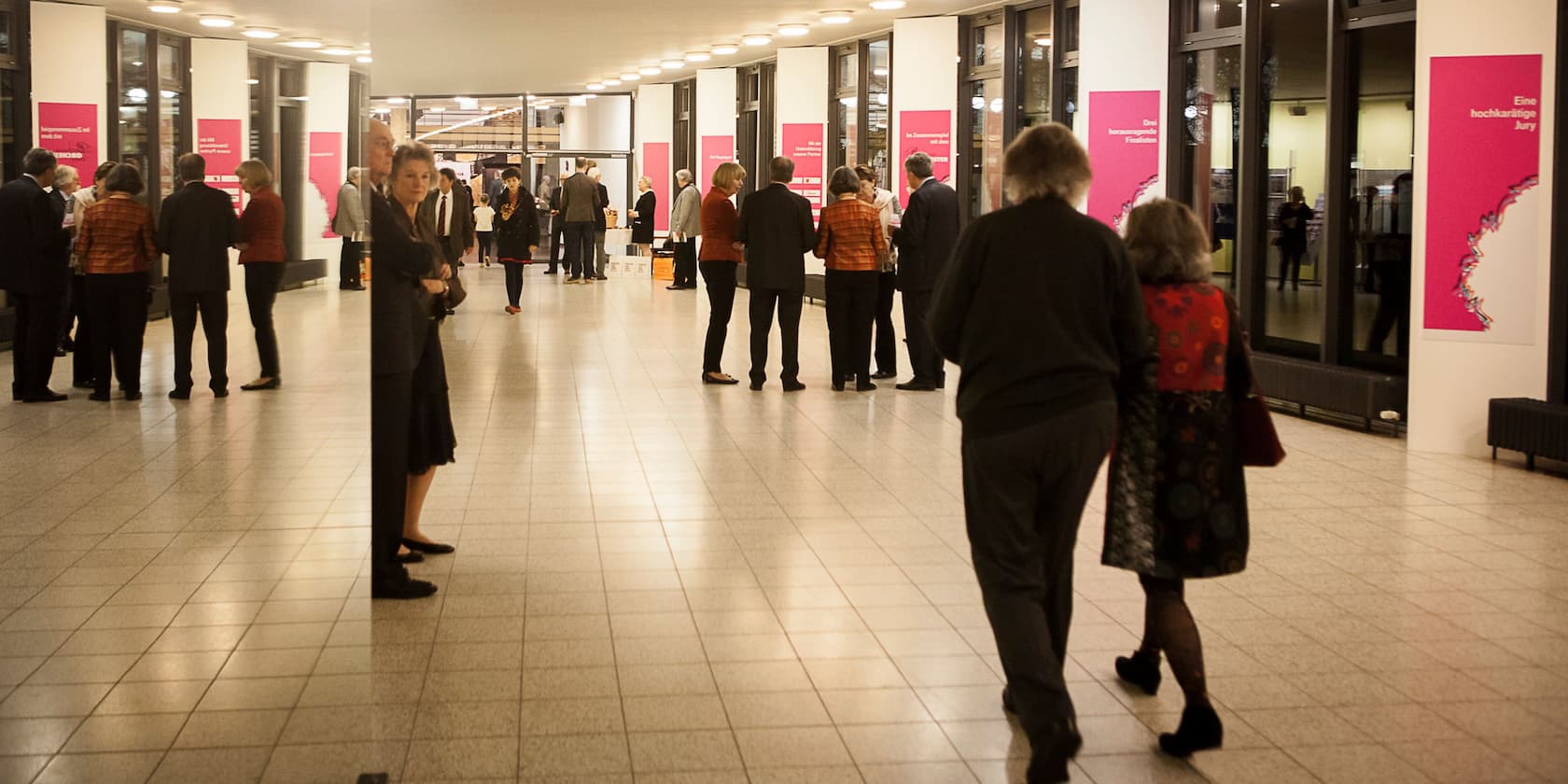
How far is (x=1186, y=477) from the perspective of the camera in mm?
3863

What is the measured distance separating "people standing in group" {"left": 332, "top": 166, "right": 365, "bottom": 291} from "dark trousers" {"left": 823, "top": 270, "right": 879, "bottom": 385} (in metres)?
8.21

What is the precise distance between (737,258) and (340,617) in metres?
9.07

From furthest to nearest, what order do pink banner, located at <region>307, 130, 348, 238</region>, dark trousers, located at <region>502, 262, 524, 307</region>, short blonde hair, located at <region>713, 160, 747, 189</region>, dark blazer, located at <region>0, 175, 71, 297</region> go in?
dark trousers, located at <region>502, 262, 524, 307</region>
short blonde hair, located at <region>713, 160, 747, 189</region>
pink banner, located at <region>307, 130, 348, 238</region>
dark blazer, located at <region>0, 175, 71, 297</region>

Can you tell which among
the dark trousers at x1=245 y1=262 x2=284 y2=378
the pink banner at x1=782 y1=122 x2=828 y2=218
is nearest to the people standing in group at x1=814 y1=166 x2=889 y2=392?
the dark trousers at x1=245 y1=262 x2=284 y2=378

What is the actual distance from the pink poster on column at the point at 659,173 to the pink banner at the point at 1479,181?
19.5 metres

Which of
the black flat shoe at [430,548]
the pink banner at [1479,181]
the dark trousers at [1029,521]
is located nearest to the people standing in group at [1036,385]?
the dark trousers at [1029,521]

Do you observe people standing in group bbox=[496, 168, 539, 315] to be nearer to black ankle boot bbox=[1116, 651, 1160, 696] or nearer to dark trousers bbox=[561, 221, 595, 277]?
dark trousers bbox=[561, 221, 595, 277]

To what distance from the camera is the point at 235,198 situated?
2604mm

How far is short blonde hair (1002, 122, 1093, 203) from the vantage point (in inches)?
150

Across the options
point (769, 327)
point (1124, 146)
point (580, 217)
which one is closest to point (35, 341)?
point (769, 327)

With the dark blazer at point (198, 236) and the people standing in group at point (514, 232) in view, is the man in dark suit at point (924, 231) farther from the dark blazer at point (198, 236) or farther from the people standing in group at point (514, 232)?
the dark blazer at point (198, 236)

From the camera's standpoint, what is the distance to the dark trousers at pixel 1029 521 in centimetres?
363

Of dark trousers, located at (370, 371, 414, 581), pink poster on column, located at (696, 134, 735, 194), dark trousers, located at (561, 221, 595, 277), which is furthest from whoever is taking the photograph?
dark trousers, located at (561, 221, 595, 277)

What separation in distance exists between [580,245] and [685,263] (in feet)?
6.73
